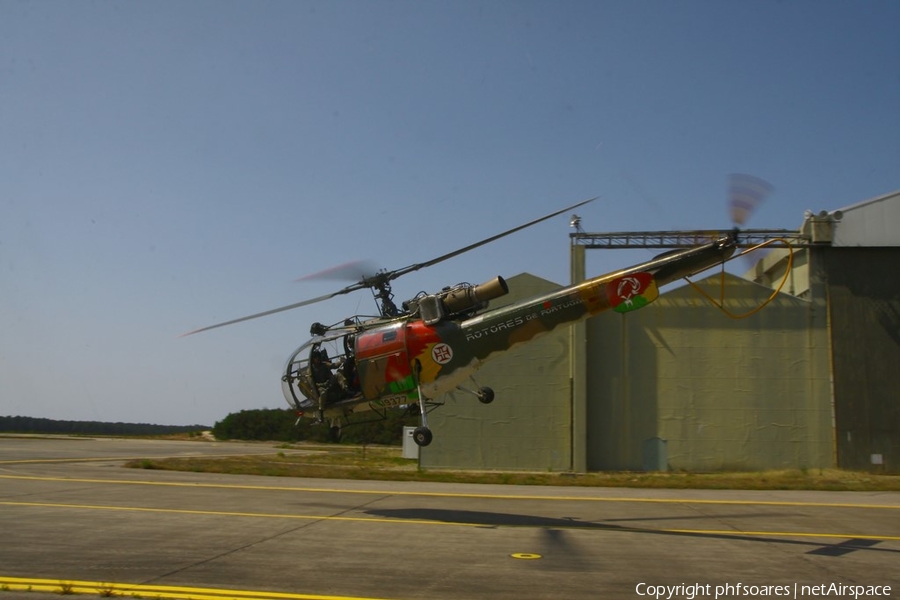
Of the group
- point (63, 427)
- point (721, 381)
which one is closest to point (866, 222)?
point (721, 381)

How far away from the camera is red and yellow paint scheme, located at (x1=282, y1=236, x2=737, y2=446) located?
16.1 metres

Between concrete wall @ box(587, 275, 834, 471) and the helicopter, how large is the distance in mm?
18433

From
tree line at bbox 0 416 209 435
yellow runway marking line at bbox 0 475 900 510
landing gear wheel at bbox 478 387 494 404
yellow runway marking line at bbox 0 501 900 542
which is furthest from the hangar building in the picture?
tree line at bbox 0 416 209 435

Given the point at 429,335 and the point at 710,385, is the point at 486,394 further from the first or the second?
the point at 710,385

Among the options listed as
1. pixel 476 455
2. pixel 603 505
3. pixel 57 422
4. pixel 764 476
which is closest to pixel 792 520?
pixel 603 505

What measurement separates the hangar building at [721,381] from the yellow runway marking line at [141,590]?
26597mm

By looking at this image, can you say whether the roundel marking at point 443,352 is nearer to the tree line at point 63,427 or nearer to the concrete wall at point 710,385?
the concrete wall at point 710,385

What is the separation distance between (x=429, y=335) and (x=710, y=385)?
2154 centimetres

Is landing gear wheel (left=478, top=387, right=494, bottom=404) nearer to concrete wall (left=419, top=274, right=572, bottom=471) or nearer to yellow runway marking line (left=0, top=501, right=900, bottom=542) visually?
yellow runway marking line (left=0, top=501, right=900, bottom=542)

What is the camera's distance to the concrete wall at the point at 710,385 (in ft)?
112

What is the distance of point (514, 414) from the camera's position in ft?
116

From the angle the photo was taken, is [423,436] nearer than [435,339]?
Yes

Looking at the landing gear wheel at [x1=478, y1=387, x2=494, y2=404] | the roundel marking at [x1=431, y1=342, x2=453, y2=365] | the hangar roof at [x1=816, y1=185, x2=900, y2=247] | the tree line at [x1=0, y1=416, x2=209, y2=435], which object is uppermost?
the hangar roof at [x1=816, y1=185, x2=900, y2=247]

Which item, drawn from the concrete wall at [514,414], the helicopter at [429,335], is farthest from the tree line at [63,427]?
the helicopter at [429,335]
